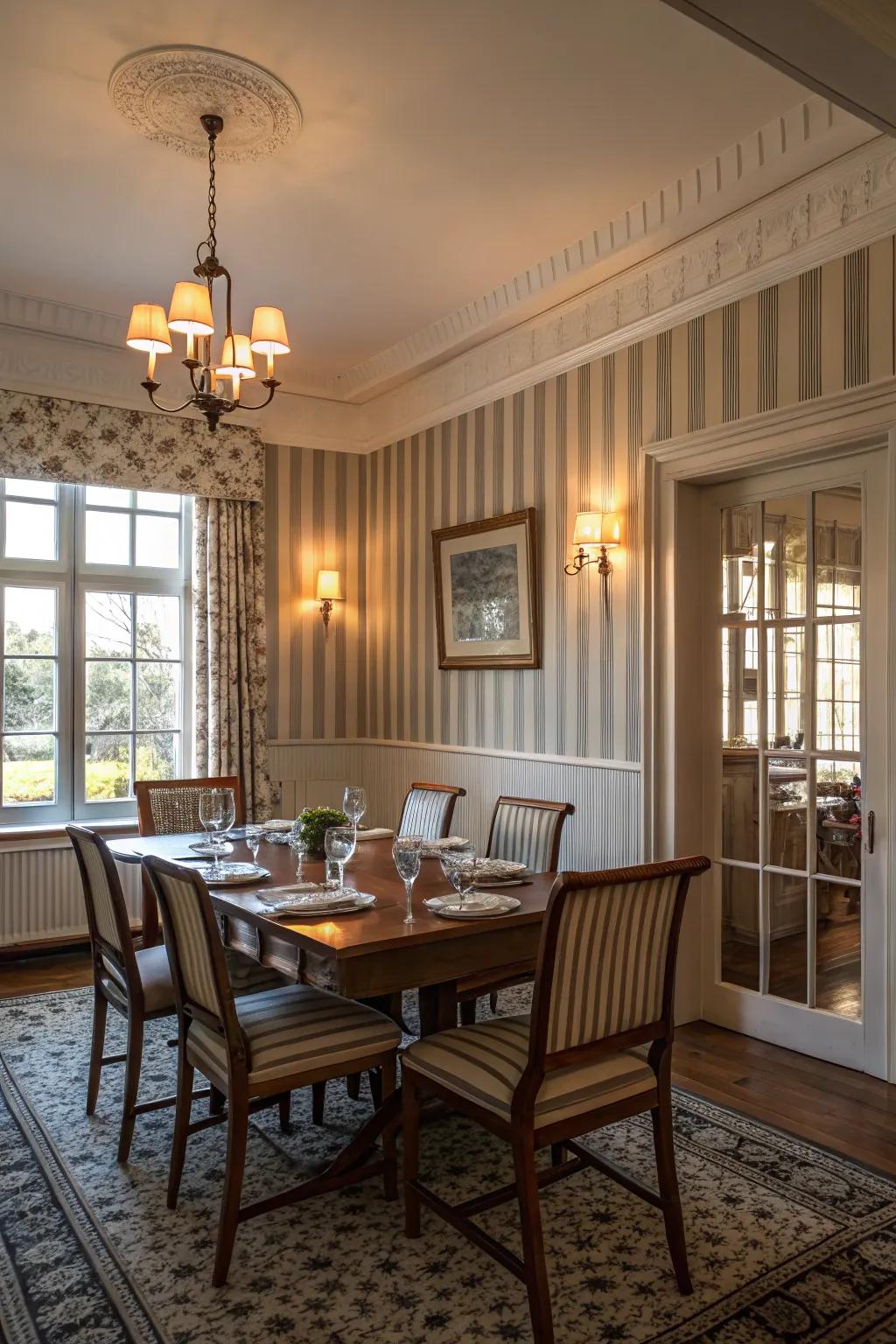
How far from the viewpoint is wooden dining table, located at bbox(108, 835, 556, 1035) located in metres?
2.29

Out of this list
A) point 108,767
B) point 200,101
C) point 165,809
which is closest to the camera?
point 200,101

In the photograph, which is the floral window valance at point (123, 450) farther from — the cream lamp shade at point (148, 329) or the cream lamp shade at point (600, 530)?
the cream lamp shade at point (600, 530)

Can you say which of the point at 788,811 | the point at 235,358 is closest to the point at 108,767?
the point at 235,358

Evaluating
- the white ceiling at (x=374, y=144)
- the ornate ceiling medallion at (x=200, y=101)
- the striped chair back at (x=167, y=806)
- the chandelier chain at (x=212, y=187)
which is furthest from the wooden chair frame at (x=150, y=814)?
the ornate ceiling medallion at (x=200, y=101)

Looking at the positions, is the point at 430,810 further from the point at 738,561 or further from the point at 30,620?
the point at 30,620

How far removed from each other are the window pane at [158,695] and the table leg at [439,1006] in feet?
10.1

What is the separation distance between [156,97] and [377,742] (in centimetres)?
366

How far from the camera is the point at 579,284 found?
4176mm

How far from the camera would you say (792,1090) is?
3.16m

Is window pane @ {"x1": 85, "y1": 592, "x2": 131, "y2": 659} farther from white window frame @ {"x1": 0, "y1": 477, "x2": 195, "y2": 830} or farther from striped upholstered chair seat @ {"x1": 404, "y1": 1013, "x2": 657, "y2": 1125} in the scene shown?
striped upholstered chair seat @ {"x1": 404, "y1": 1013, "x2": 657, "y2": 1125}

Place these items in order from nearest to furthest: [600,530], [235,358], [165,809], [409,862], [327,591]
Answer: [409,862] < [235,358] < [600,530] < [165,809] < [327,591]

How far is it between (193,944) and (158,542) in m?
3.55

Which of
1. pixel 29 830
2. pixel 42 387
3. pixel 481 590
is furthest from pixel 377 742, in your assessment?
pixel 42 387

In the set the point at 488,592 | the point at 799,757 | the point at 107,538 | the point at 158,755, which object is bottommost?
the point at 158,755
